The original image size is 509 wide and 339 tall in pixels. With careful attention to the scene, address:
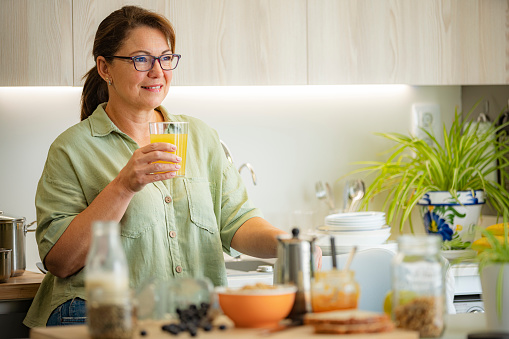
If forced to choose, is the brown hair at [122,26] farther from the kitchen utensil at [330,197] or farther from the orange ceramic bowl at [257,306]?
the kitchen utensil at [330,197]

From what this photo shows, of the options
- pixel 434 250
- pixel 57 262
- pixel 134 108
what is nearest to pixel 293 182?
pixel 134 108

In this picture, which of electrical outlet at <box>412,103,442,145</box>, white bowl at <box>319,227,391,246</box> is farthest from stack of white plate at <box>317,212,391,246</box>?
electrical outlet at <box>412,103,442,145</box>

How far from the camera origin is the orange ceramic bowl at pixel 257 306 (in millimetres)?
1344

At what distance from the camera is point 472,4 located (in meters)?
3.32

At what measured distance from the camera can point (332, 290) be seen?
140cm

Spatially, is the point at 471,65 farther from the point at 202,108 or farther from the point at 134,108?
the point at 134,108

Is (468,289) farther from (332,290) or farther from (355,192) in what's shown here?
(332,290)

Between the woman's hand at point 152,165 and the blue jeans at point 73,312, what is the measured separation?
1.36 feet

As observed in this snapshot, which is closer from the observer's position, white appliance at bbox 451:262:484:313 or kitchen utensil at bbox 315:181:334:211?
white appliance at bbox 451:262:484:313

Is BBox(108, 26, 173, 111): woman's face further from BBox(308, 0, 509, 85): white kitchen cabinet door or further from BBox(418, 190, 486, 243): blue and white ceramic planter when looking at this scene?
BBox(418, 190, 486, 243): blue and white ceramic planter

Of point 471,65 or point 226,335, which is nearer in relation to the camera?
point 226,335

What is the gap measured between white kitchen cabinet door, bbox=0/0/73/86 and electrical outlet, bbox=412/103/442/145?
1.61 metres

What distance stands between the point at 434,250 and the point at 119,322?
569 mm

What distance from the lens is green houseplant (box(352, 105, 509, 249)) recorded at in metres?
3.12
